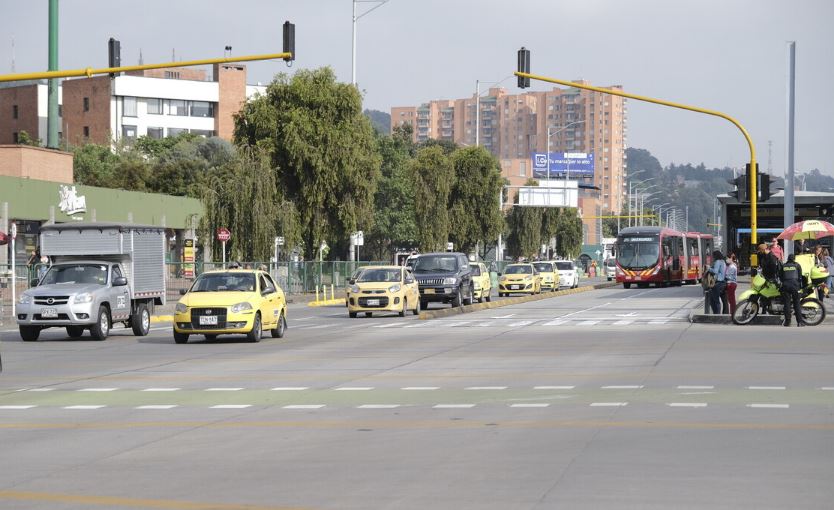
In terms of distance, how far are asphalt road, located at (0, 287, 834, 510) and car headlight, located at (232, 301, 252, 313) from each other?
2.23 meters

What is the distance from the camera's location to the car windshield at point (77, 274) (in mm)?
31078

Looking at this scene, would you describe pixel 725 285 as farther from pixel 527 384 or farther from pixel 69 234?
pixel 527 384

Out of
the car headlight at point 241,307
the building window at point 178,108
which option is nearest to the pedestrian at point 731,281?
the car headlight at point 241,307

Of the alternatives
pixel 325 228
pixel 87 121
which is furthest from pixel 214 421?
pixel 87 121

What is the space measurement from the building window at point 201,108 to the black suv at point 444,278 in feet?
271

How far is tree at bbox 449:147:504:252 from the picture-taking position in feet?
298

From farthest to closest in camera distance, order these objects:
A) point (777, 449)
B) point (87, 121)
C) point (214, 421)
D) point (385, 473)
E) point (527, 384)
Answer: point (87, 121) < point (527, 384) < point (214, 421) < point (777, 449) < point (385, 473)

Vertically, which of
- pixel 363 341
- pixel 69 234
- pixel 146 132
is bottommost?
pixel 363 341

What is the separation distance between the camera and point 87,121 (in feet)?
407

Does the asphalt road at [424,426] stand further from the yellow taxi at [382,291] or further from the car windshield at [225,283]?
the yellow taxi at [382,291]

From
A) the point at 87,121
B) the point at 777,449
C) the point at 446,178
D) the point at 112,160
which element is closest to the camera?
the point at 777,449

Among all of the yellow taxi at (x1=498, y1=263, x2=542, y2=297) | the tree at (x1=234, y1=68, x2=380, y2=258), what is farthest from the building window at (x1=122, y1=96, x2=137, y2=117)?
the yellow taxi at (x1=498, y1=263, x2=542, y2=297)

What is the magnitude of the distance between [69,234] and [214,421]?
21.4m

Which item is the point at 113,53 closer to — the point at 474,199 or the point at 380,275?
the point at 380,275
